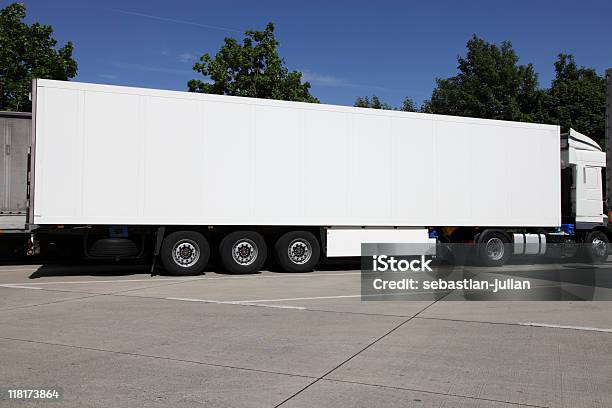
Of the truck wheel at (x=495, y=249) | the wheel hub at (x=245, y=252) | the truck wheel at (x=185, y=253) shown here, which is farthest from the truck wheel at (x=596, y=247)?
the truck wheel at (x=185, y=253)

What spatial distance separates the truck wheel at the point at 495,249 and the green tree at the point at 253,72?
48.2 ft

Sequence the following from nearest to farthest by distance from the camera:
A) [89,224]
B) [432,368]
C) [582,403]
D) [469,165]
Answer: [582,403], [432,368], [89,224], [469,165]

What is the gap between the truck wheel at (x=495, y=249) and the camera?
1580cm

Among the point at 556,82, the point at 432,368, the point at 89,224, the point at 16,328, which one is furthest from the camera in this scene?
the point at 556,82

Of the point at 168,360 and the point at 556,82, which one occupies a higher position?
the point at 556,82

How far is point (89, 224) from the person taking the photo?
1243 centimetres

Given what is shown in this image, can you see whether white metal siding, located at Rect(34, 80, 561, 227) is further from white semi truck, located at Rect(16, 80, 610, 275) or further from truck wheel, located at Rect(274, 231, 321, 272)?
truck wheel, located at Rect(274, 231, 321, 272)

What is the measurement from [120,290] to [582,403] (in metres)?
Result: 8.42

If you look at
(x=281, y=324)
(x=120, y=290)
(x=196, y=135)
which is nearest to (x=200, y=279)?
(x=120, y=290)

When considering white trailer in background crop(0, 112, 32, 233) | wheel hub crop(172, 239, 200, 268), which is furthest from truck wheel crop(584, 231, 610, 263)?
white trailer in background crop(0, 112, 32, 233)

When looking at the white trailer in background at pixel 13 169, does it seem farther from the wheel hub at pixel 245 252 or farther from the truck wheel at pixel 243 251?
the wheel hub at pixel 245 252

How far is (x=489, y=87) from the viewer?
1699 inches

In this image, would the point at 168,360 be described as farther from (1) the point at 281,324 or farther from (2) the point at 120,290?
(2) the point at 120,290

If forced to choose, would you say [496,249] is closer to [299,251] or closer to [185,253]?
[299,251]
